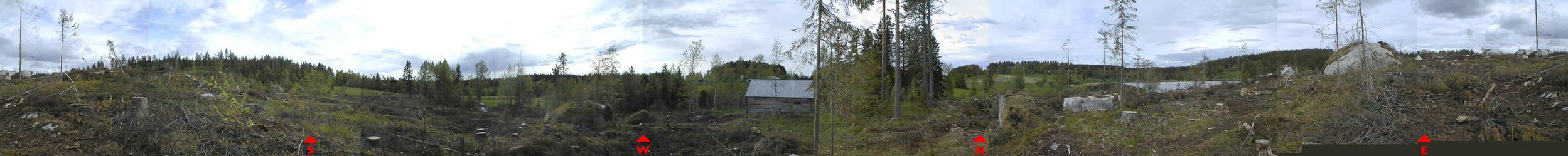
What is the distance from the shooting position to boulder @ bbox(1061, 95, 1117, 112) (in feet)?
49.5

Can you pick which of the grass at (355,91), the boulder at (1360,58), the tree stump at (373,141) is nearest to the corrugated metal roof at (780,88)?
the tree stump at (373,141)

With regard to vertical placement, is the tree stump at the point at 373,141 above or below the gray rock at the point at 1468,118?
below

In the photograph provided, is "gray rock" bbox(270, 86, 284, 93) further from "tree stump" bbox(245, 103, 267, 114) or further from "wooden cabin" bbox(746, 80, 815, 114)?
"wooden cabin" bbox(746, 80, 815, 114)

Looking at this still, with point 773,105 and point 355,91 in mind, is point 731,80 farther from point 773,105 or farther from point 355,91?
point 355,91

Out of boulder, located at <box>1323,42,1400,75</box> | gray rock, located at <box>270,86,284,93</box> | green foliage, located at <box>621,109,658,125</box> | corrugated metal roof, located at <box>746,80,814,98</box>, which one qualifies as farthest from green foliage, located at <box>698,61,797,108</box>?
boulder, located at <box>1323,42,1400,75</box>

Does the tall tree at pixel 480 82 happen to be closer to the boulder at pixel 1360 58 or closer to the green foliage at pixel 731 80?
the green foliage at pixel 731 80

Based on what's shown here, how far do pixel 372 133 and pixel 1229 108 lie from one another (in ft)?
54.6

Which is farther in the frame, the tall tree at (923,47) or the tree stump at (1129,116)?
the tall tree at (923,47)

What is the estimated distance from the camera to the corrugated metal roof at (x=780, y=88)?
13.3 m

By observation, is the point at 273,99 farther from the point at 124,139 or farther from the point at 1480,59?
the point at 1480,59

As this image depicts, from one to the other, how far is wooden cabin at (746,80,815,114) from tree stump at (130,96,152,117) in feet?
33.3

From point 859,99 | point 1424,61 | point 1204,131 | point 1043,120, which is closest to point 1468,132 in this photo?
point 1204,131

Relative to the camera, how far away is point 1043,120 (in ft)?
46.1

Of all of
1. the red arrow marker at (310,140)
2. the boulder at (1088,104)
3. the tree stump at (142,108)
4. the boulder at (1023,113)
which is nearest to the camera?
the tree stump at (142,108)
